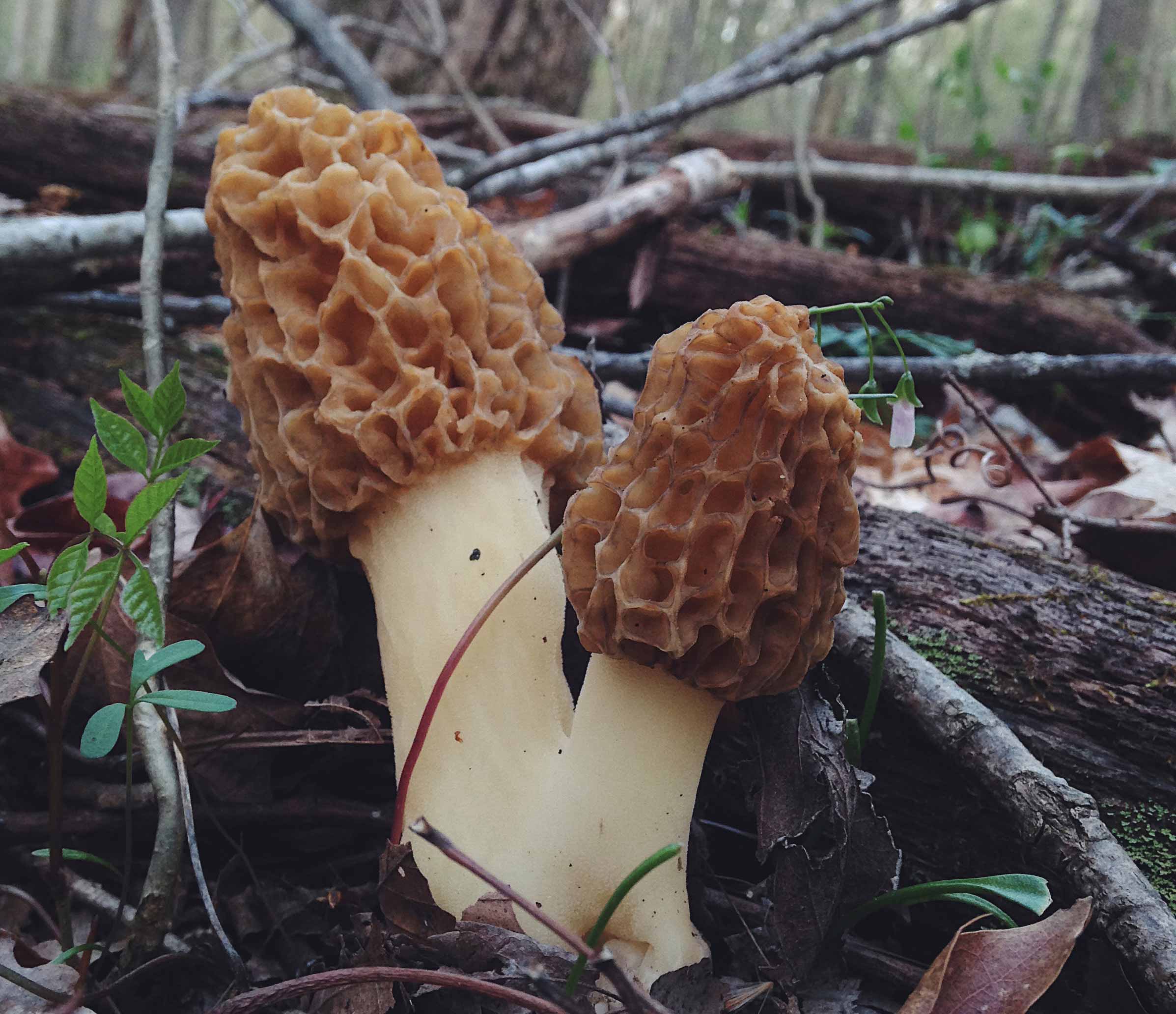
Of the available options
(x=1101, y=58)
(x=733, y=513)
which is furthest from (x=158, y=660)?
(x=1101, y=58)

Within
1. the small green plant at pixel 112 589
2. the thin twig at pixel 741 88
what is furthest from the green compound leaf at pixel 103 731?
the thin twig at pixel 741 88

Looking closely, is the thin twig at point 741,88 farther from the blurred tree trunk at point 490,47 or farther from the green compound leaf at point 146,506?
the green compound leaf at point 146,506

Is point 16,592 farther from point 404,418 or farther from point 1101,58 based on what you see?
point 1101,58

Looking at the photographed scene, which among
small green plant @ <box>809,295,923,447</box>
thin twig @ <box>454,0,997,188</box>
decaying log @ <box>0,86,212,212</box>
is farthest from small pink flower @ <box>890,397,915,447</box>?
decaying log @ <box>0,86,212,212</box>

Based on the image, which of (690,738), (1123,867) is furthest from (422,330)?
(1123,867)

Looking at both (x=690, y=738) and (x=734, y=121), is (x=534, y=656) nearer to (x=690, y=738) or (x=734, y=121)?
(x=690, y=738)

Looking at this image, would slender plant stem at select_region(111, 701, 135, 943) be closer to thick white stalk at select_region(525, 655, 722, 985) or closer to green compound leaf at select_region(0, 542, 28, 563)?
green compound leaf at select_region(0, 542, 28, 563)
